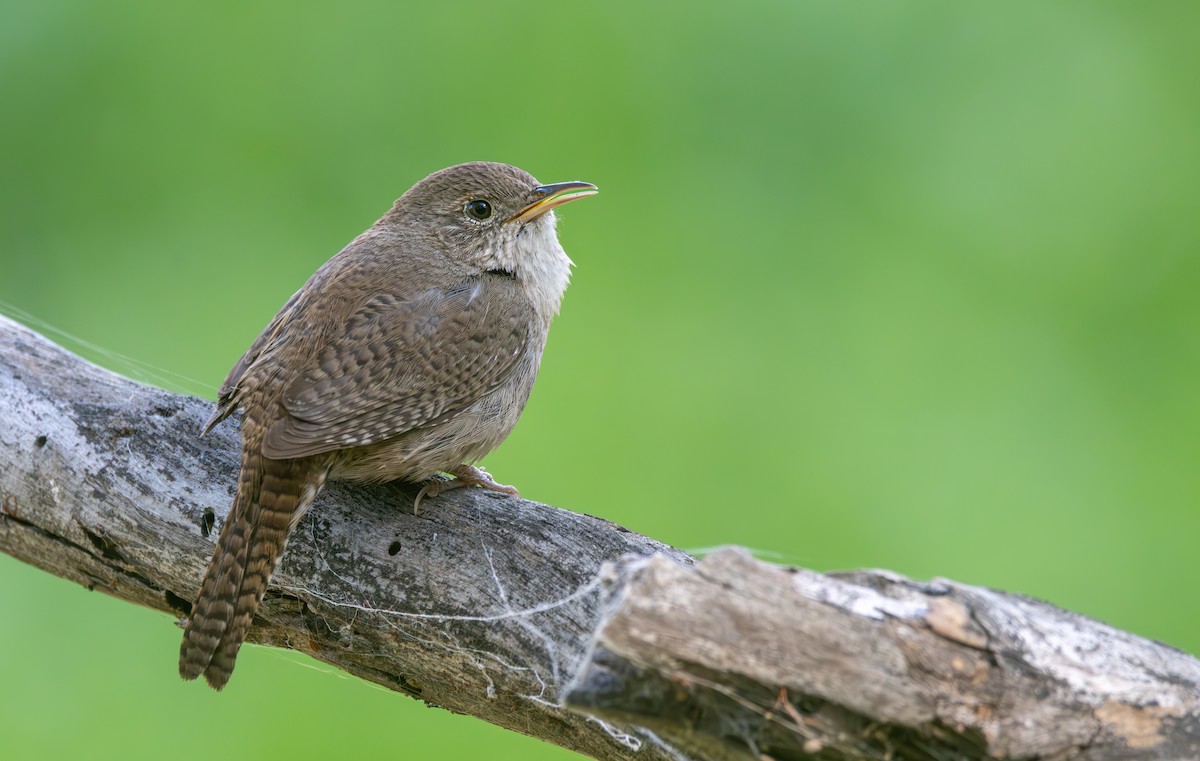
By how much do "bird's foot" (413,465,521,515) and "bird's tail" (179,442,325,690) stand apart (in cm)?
36

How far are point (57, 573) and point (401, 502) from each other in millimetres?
975

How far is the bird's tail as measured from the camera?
2490 mm

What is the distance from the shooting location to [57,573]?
3105 millimetres

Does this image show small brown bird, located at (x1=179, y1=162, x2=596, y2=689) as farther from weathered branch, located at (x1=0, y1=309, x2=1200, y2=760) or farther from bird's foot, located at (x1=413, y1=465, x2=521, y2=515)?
weathered branch, located at (x1=0, y1=309, x2=1200, y2=760)

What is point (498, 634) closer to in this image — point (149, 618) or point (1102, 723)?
point (1102, 723)

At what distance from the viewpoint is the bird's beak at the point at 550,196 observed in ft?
11.2

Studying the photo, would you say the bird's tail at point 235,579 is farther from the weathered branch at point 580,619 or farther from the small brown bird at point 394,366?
the weathered branch at point 580,619

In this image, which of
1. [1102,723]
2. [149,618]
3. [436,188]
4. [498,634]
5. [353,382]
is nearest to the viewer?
[1102,723]

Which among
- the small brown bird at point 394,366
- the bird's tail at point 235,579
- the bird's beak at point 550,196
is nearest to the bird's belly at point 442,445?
the small brown bird at point 394,366

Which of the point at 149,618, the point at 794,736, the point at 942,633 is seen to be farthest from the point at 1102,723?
the point at 149,618

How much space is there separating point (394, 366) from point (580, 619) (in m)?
0.83

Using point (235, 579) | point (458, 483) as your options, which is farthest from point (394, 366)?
point (235, 579)

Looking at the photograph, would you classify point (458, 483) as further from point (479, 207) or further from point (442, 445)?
point (479, 207)

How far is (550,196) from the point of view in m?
3.43
